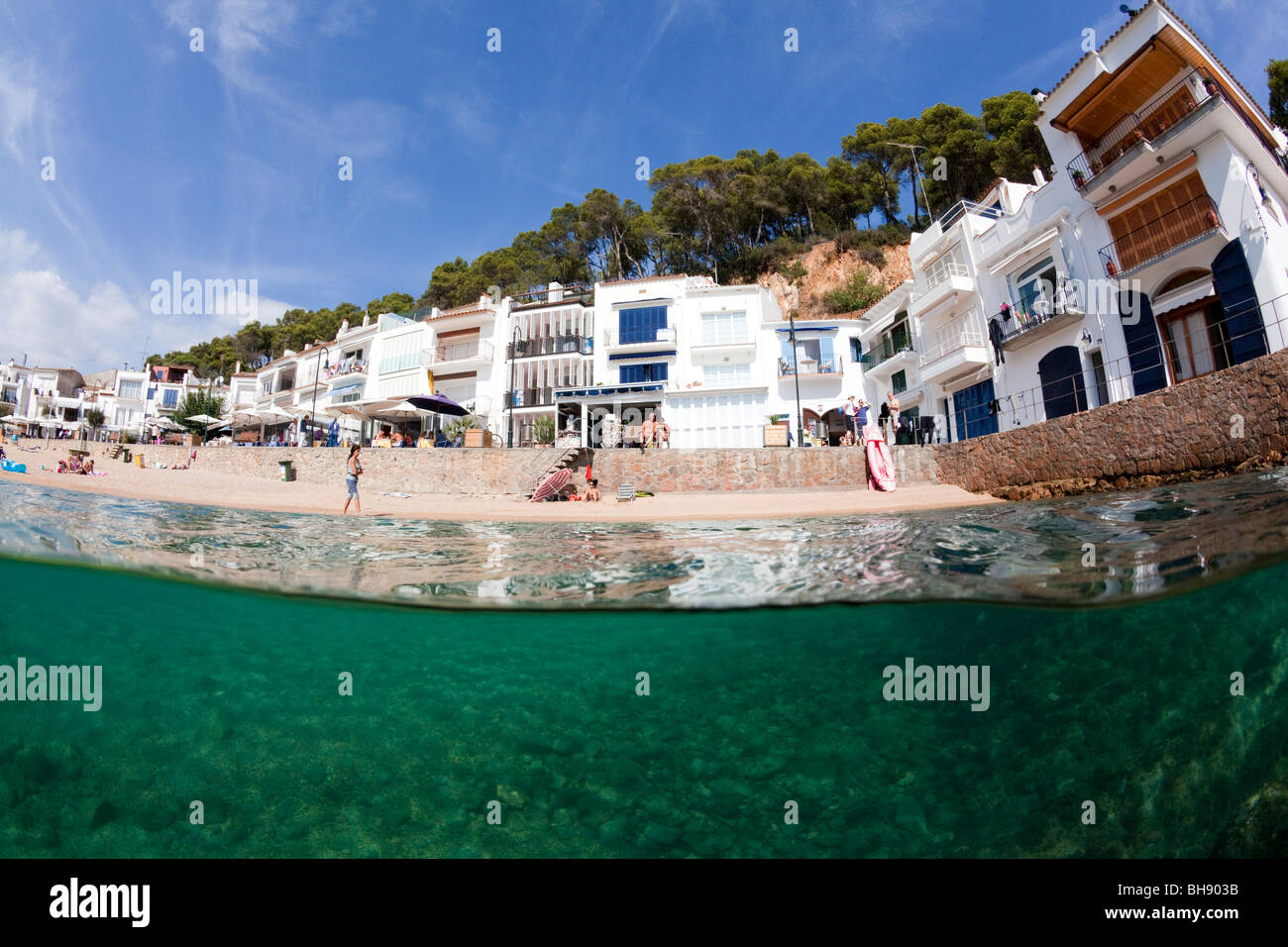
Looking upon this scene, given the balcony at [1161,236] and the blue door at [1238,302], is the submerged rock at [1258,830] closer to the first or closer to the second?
the blue door at [1238,302]

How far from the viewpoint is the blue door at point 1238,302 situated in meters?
15.8

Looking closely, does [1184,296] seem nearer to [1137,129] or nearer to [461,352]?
[1137,129]

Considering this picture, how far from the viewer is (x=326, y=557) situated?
819 centimetres

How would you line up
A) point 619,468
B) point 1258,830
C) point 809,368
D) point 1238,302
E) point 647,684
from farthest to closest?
point 809,368
point 619,468
point 1238,302
point 647,684
point 1258,830

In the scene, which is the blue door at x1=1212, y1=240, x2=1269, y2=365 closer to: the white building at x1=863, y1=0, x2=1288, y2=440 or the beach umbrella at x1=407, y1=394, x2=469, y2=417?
the white building at x1=863, y1=0, x2=1288, y2=440

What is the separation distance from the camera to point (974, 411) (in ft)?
87.1

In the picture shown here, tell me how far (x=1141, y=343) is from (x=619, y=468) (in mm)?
18204

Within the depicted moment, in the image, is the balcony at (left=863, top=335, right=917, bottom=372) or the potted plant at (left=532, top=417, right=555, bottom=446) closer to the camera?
the potted plant at (left=532, top=417, right=555, bottom=446)

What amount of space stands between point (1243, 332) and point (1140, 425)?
7150 millimetres

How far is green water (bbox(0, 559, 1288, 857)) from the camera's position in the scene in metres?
5.24

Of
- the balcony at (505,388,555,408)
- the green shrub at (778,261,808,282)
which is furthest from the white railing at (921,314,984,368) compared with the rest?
the balcony at (505,388,555,408)

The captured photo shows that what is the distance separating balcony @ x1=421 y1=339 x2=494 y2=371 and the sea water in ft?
92.9

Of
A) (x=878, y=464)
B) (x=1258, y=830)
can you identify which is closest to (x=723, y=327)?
(x=878, y=464)
